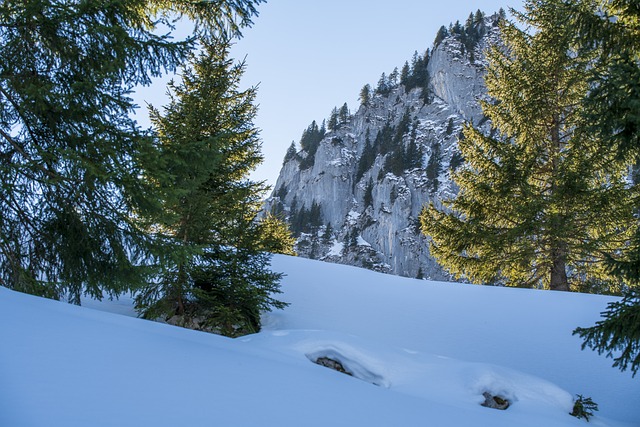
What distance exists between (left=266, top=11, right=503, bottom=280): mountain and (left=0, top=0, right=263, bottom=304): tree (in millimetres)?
62415

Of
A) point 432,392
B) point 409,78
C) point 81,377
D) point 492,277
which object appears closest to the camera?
point 81,377

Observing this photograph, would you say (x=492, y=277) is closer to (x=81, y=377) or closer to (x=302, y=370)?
(x=302, y=370)

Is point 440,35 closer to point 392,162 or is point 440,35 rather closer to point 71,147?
point 392,162

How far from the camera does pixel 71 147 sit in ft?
14.8

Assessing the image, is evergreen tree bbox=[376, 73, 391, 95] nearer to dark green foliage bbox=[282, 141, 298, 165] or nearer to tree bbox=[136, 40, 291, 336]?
dark green foliage bbox=[282, 141, 298, 165]

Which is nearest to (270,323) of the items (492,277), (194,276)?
(194,276)

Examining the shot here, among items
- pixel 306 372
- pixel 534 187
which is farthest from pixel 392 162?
pixel 306 372

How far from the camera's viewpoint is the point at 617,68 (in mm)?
3559

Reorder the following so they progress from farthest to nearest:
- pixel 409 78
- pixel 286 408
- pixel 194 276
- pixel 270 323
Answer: pixel 409 78
pixel 270 323
pixel 194 276
pixel 286 408

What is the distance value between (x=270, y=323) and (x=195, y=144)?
425 cm

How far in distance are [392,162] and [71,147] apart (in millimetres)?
81803

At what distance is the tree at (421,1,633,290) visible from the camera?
9570 mm

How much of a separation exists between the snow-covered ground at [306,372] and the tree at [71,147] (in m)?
1.68

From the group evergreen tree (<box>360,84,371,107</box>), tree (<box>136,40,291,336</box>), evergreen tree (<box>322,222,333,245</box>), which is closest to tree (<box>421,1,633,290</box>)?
tree (<box>136,40,291,336</box>)
